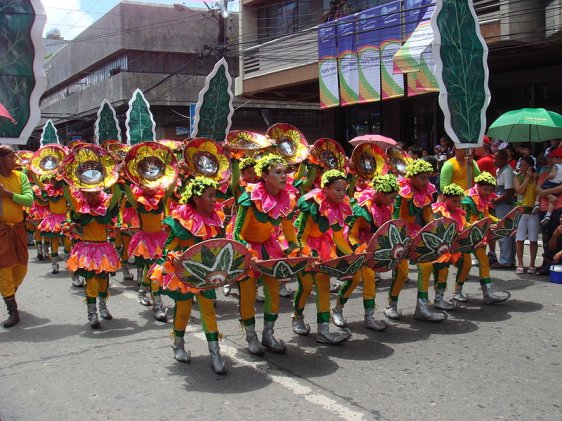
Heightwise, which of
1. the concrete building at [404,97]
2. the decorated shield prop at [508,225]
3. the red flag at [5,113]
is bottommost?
the decorated shield prop at [508,225]

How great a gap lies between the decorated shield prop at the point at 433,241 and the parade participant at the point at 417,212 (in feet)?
1.18

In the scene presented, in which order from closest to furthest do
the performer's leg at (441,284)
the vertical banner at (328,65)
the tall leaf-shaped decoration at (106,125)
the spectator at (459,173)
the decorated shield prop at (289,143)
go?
the performer's leg at (441,284) < the spectator at (459,173) < the decorated shield prop at (289,143) < the tall leaf-shaped decoration at (106,125) < the vertical banner at (328,65)

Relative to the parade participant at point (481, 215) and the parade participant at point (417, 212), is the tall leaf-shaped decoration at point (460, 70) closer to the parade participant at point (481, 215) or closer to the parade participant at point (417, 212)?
the parade participant at point (481, 215)

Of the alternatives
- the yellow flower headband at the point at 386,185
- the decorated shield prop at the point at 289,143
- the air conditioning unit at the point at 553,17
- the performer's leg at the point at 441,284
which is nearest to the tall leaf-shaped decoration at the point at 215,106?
the decorated shield prop at the point at 289,143

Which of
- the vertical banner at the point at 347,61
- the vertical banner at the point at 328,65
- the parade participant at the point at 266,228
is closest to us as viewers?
the parade participant at the point at 266,228

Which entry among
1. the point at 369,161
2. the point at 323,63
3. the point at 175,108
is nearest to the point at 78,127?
the point at 175,108

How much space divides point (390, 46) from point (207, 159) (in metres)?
10.5

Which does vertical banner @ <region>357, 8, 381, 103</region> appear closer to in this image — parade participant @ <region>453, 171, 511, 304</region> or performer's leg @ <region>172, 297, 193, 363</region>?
parade participant @ <region>453, 171, 511, 304</region>

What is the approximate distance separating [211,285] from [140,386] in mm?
991

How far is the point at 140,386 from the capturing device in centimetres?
498

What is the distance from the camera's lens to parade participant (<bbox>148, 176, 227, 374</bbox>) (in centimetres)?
523

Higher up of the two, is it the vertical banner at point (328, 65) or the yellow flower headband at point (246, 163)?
the vertical banner at point (328, 65)

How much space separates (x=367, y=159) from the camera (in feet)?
28.2

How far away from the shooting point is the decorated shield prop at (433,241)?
20.4ft
